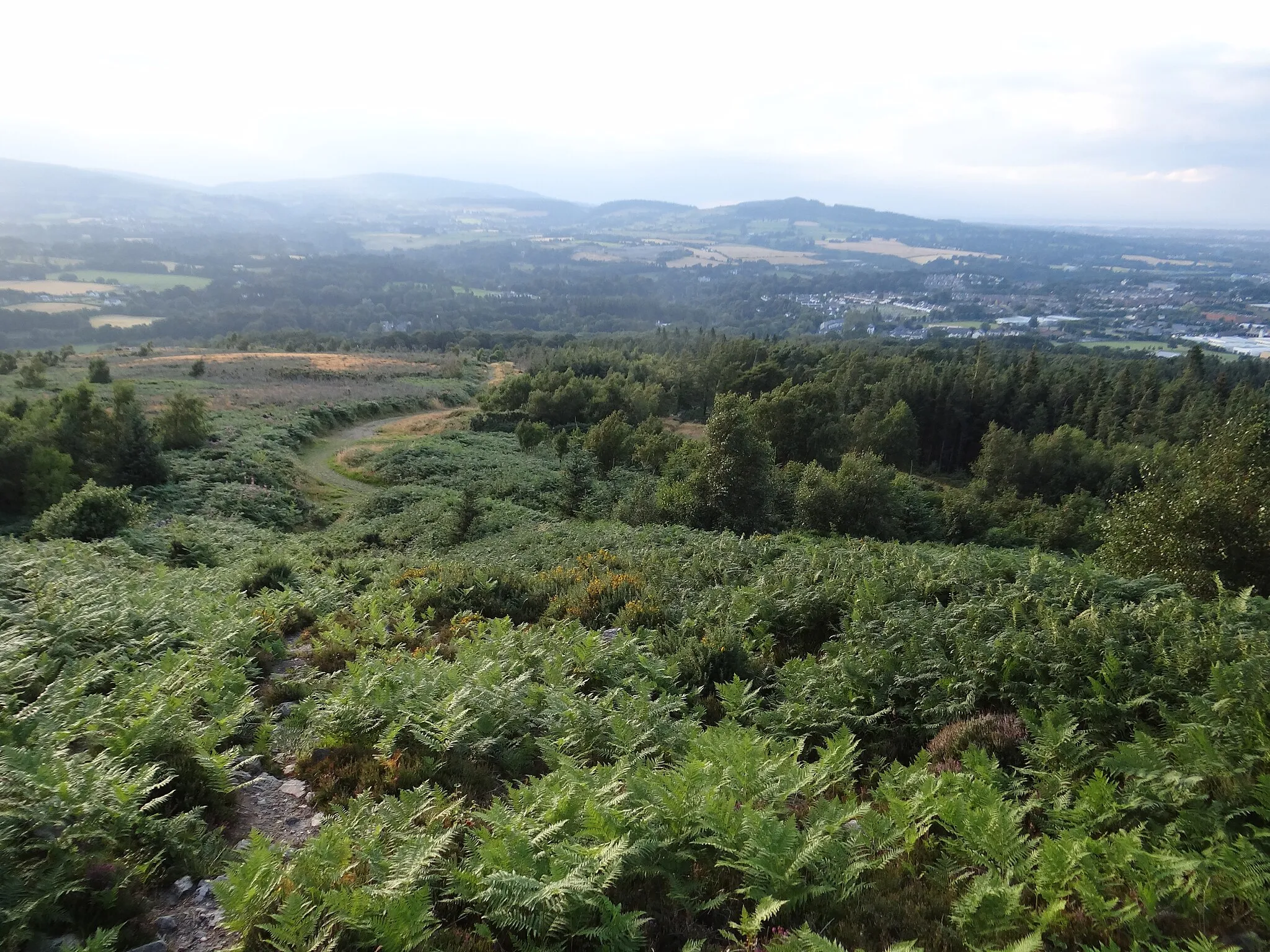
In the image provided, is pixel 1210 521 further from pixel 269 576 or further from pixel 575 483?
pixel 575 483

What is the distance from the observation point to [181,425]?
39406 millimetres

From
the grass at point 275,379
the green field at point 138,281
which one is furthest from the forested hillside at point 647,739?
the green field at point 138,281

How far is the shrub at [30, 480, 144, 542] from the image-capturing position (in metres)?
19.6

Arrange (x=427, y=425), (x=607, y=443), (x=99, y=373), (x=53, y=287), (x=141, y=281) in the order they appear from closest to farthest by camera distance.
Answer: (x=607, y=443) < (x=427, y=425) < (x=99, y=373) < (x=53, y=287) < (x=141, y=281)

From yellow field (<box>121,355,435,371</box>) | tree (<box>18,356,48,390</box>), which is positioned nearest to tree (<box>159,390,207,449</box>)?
tree (<box>18,356,48,390</box>)

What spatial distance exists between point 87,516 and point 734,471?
75.2 feet

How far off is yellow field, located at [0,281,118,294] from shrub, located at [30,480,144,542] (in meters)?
191

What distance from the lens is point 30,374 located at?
52.0 m

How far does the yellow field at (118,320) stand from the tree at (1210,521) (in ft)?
586

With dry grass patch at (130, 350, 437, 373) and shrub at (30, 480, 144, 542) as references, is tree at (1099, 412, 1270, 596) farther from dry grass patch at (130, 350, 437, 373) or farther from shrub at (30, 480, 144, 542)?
dry grass patch at (130, 350, 437, 373)

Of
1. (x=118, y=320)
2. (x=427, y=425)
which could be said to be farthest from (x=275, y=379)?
(x=118, y=320)

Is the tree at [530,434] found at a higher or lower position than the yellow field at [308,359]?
lower

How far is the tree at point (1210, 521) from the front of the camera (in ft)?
52.9

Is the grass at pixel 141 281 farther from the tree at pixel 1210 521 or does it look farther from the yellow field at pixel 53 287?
the tree at pixel 1210 521
